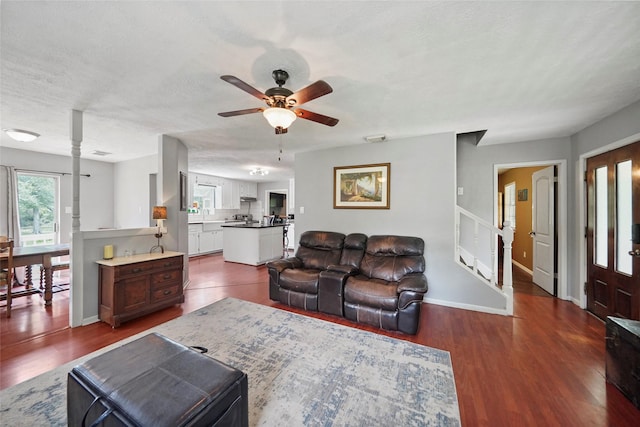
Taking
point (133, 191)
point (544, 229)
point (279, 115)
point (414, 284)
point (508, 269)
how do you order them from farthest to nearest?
1. point (133, 191)
2. point (544, 229)
3. point (508, 269)
4. point (414, 284)
5. point (279, 115)

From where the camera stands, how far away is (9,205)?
414 centimetres

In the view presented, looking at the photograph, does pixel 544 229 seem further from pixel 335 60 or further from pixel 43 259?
pixel 43 259

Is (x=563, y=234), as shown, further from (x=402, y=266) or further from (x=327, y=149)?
(x=327, y=149)

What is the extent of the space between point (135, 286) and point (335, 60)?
321 centimetres

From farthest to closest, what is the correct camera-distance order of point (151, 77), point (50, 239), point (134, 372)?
point (50, 239)
point (151, 77)
point (134, 372)

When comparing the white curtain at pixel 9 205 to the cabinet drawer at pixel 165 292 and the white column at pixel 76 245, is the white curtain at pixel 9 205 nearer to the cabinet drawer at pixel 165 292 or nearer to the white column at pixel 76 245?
the white column at pixel 76 245

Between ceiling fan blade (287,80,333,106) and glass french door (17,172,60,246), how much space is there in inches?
225

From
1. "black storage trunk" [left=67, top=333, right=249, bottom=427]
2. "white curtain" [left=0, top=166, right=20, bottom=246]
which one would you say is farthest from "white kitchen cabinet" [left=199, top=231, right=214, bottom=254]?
"black storage trunk" [left=67, top=333, right=249, bottom=427]

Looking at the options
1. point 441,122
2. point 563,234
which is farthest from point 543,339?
point 441,122

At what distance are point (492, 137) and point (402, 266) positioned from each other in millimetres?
2395

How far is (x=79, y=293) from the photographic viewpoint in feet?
9.09

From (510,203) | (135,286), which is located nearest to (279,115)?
(135,286)

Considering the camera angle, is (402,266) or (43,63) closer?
(43,63)

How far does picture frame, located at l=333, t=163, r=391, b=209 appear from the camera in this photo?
3.82 m
